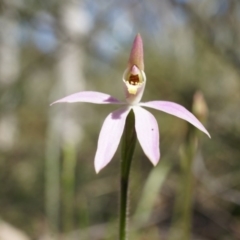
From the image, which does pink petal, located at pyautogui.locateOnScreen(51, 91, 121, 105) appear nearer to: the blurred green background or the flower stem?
the flower stem

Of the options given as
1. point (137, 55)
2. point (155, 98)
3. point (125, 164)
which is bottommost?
point (155, 98)

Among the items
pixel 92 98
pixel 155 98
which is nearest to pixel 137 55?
pixel 92 98

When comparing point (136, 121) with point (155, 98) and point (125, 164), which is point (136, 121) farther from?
point (155, 98)

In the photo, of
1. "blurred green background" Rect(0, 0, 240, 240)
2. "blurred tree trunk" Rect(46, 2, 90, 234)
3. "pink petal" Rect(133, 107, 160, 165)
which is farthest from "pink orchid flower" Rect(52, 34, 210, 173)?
"blurred green background" Rect(0, 0, 240, 240)

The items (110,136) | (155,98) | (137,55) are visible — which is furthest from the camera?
(155,98)

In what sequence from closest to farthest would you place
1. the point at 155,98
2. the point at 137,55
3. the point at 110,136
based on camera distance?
1. the point at 110,136
2. the point at 137,55
3. the point at 155,98

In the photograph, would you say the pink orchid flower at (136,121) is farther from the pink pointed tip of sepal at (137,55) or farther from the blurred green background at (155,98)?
the blurred green background at (155,98)
